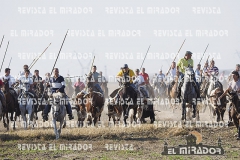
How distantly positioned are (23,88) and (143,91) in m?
5.71

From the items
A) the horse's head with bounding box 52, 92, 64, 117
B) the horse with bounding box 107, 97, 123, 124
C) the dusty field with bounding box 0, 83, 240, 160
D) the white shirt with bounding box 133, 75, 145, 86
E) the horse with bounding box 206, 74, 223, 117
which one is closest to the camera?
the dusty field with bounding box 0, 83, 240, 160

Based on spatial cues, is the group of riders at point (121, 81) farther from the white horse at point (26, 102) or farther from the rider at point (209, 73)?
the white horse at point (26, 102)

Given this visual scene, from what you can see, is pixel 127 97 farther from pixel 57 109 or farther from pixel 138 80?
pixel 57 109

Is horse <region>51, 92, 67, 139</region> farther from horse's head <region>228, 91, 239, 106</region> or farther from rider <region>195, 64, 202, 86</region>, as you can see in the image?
rider <region>195, 64, 202, 86</region>

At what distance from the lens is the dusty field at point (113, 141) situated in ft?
50.6

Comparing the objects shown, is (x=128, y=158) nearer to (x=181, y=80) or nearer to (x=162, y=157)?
(x=162, y=157)

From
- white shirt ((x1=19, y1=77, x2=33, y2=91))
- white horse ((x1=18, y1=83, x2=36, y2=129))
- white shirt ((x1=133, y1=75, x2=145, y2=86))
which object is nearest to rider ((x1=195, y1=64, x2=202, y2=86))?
white shirt ((x1=133, y1=75, x2=145, y2=86))

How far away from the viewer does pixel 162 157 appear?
14680 millimetres

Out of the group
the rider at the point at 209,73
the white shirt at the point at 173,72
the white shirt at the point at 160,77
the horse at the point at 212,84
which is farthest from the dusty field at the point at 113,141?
the white shirt at the point at 160,77

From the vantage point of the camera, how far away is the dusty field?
1543 centimetres

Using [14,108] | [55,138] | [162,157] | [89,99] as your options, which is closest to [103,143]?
[55,138]

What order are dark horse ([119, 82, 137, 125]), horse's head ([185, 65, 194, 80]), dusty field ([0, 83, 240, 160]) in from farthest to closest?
1. dark horse ([119, 82, 137, 125])
2. horse's head ([185, 65, 194, 80])
3. dusty field ([0, 83, 240, 160])

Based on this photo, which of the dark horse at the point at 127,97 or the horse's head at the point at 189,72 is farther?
the dark horse at the point at 127,97

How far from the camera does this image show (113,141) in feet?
59.9
